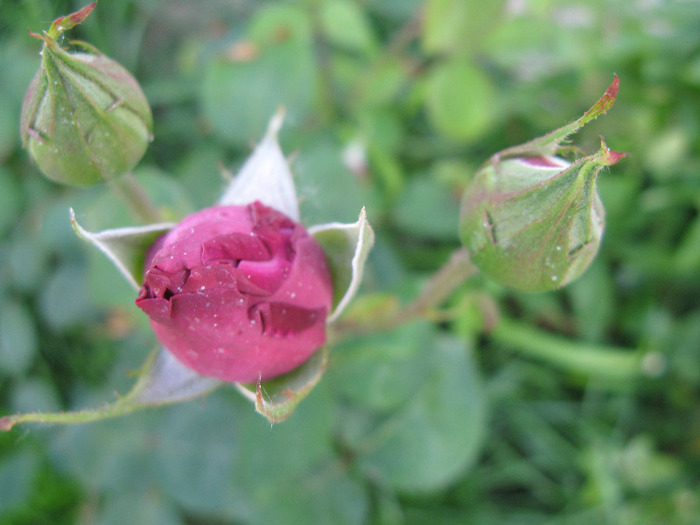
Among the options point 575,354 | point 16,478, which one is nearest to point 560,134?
point 575,354

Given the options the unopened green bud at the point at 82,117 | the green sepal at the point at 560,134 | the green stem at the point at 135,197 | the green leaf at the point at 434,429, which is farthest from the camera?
the green leaf at the point at 434,429

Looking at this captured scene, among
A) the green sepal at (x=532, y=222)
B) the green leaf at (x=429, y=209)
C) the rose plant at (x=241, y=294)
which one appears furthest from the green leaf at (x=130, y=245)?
the green leaf at (x=429, y=209)

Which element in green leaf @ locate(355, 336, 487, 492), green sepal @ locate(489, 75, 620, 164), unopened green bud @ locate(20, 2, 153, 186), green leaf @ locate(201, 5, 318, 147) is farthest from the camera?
green leaf @ locate(201, 5, 318, 147)

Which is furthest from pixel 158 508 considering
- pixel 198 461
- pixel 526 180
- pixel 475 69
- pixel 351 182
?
pixel 475 69

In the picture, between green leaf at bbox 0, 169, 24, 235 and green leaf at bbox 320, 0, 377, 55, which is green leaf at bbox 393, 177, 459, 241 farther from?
green leaf at bbox 0, 169, 24, 235

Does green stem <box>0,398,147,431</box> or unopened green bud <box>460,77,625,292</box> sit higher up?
unopened green bud <box>460,77,625,292</box>

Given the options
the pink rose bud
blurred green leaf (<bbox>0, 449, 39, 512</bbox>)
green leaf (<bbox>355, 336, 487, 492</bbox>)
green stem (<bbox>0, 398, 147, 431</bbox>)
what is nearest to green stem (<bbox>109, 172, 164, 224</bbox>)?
the pink rose bud

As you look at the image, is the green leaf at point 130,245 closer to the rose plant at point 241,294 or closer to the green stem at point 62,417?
the rose plant at point 241,294
